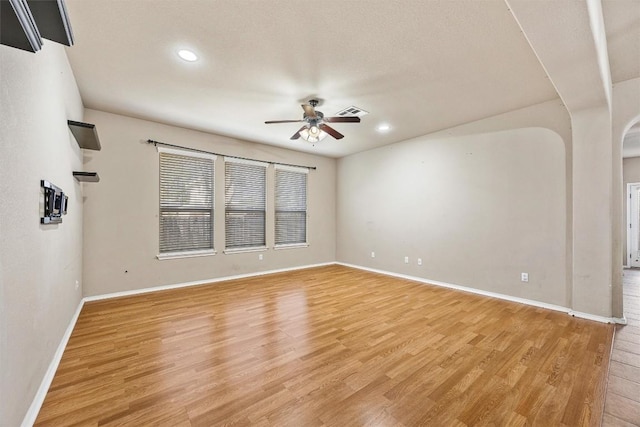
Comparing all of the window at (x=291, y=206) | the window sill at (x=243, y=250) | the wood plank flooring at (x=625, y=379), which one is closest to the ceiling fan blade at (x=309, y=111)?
the window at (x=291, y=206)

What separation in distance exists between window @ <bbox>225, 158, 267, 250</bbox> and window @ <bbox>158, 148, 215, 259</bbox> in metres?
0.35

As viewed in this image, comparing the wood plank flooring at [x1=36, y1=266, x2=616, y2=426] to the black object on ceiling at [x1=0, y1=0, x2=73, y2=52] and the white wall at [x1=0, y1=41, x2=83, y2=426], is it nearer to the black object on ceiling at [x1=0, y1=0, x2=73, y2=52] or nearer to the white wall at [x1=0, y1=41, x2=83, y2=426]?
the white wall at [x1=0, y1=41, x2=83, y2=426]

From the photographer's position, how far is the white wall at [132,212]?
3.95 meters

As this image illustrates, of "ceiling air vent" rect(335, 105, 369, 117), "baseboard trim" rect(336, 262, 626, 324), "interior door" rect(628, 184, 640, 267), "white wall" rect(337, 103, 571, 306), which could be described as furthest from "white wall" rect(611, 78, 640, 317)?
"interior door" rect(628, 184, 640, 267)

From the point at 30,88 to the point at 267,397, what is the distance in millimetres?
2521

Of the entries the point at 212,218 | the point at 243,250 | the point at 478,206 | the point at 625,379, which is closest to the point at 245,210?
the point at 212,218

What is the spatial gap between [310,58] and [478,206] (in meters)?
3.50

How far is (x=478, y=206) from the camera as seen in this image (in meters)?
4.36

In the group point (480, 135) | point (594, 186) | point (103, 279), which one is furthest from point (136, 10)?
point (594, 186)

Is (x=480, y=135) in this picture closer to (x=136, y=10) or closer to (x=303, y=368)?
(x=303, y=368)

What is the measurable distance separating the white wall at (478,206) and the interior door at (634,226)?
5.23m

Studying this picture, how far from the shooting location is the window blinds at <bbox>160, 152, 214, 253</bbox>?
458 cm

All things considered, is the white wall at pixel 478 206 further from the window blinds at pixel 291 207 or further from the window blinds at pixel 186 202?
the window blinds at pixel 186 202

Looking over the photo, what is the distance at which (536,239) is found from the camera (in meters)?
3.77
